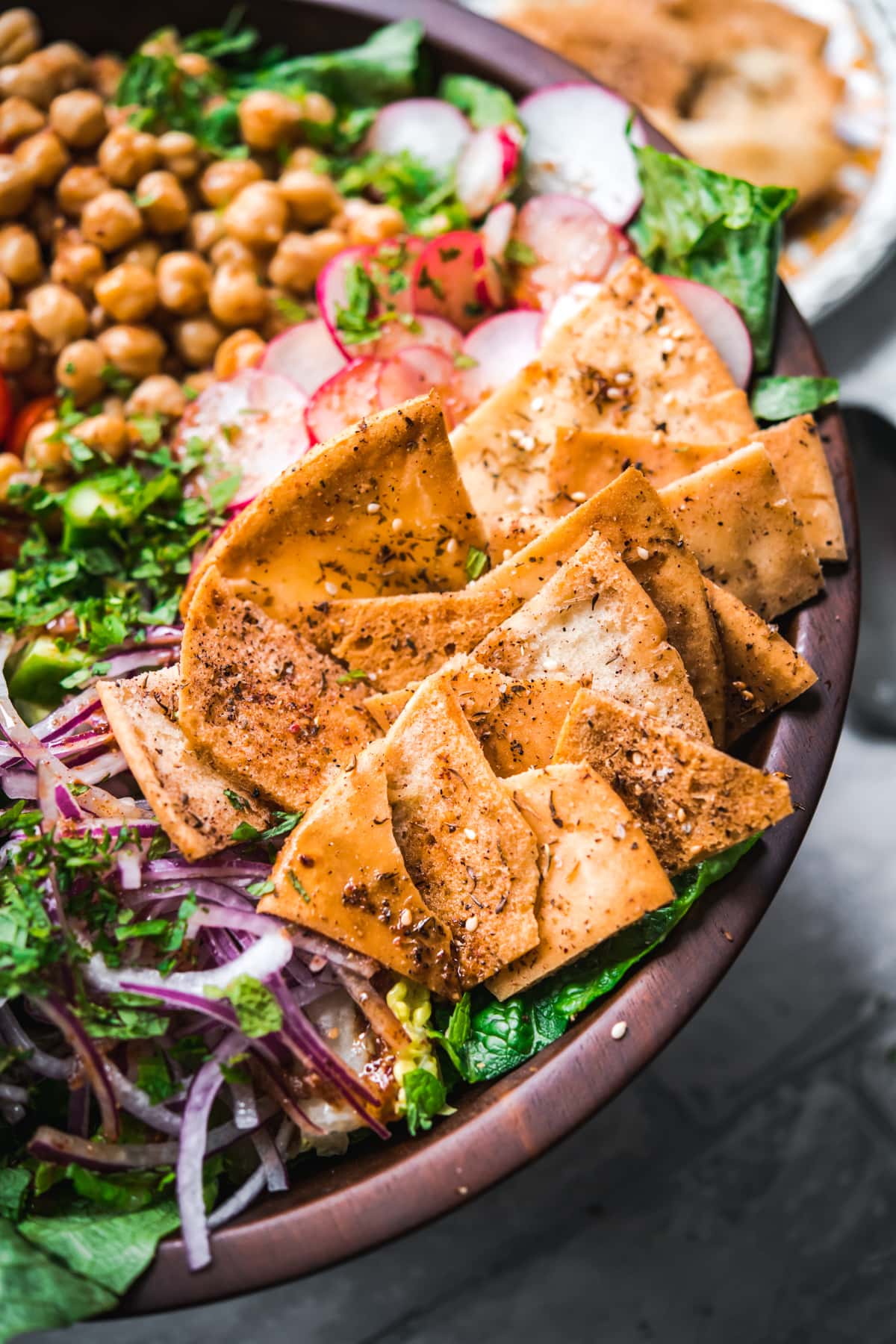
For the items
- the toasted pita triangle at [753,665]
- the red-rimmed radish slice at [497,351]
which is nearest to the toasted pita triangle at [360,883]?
the toasted pita triangle at [753,665]

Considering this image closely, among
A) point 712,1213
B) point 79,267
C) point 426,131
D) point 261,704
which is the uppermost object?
point 426,131

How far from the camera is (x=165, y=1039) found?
7.11 ft

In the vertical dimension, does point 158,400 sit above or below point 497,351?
below

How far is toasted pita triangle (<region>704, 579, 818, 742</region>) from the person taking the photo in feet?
7.55

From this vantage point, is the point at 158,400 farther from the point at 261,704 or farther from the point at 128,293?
the point at 261,704

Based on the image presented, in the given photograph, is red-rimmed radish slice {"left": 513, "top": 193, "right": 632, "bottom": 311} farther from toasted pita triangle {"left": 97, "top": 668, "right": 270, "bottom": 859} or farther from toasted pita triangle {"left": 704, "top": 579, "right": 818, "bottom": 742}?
toasted pita triangle {"left": 97, "top": 668, "right": 270, "bottom": 859}

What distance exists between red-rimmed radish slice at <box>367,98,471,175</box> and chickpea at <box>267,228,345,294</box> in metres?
0.36

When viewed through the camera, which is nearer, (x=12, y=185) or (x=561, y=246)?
(x=561, y=246)

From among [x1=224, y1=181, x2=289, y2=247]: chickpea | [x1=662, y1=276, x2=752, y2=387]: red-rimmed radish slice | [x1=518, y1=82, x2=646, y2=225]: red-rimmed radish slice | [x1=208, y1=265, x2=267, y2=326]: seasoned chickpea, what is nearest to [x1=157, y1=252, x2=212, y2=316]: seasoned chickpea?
[x1=208, y1=265, x2=267, y2=326]: seasoned chickpea

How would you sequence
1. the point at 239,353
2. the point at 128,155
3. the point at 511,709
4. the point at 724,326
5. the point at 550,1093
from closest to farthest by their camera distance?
the point at 550,1093
the point at 511,709
the point at 724,326
the point at 239,353
the point at 128,155

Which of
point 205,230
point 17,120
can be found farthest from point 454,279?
point 17,120

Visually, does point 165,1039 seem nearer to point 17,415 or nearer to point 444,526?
point 444,526

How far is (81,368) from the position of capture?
3.09 m

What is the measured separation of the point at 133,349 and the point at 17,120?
0.78 m
